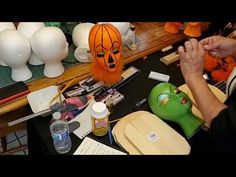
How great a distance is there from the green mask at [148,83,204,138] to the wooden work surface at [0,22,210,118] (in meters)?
0.29

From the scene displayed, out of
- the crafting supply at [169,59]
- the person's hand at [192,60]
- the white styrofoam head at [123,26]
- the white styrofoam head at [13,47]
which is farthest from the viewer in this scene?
the crafting supply at [169,59]

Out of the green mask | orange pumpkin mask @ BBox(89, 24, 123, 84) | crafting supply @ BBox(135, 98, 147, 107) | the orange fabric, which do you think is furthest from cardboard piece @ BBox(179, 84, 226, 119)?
the orange fabric

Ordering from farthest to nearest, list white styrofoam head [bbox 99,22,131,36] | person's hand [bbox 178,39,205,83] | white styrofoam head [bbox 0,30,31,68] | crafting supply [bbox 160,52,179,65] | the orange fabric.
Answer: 1. the orange fabric
2. crafting supply [bbox 160,52,179,65]
3. white styrofoam head [bbox 99,22,131,36]
4. white styrofoam head [bbox 0,30,31,68]
5. person's hand [bbox 178,39,205,83]

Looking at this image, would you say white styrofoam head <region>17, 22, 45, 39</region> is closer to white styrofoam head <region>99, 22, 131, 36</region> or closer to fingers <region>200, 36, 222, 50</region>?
white styrofoam head <region>99, 22, 131, 36</region>

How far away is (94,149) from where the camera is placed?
0.81 meters

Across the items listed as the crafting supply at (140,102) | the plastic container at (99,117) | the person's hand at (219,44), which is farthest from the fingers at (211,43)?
the plastic container at (99,117)

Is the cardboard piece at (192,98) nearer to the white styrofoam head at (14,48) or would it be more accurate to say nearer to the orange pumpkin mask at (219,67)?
the orange pumpkin mask at (219,67)

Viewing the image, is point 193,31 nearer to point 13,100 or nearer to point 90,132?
point 90,132

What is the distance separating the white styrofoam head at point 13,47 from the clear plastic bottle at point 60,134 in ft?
0.81

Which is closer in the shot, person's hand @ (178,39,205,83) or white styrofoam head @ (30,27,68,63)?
person's hand @ (178,39,205,83)

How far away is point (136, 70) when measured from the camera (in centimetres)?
108

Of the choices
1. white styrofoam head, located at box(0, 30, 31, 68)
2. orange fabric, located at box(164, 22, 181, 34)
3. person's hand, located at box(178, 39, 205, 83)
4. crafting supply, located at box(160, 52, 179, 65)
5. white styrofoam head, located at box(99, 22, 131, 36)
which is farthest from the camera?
orange fabric, located at box(164, 22, 181, 34)

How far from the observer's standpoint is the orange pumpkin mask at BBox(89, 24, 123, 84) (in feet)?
2.93

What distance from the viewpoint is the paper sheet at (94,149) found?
80cm
